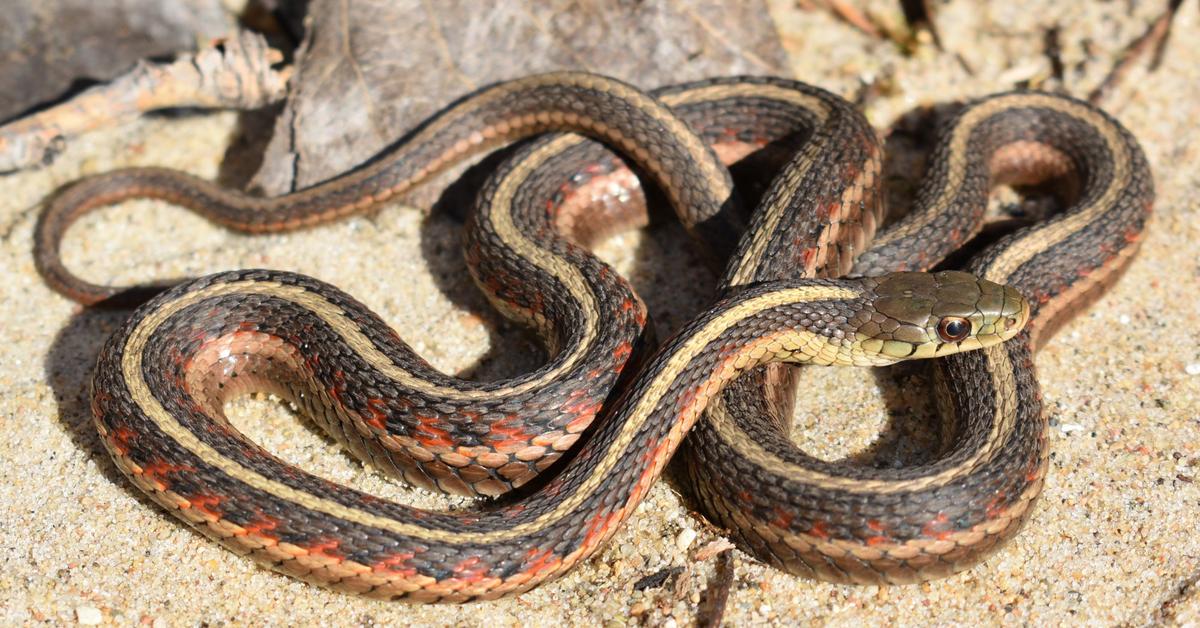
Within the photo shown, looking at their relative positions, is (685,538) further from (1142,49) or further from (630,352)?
(1142,49)

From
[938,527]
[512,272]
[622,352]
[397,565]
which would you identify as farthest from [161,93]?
[938,527]

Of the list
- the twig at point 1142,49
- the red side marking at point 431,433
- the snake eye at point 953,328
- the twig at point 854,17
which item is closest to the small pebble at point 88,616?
the red side marking at point 431,433

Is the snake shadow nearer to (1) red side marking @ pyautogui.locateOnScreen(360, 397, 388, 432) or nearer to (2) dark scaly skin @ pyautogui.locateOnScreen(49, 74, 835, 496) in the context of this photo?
(2) dark scaly skin @ pyautogui.locateOnScreen(49, 74, 835, 496)

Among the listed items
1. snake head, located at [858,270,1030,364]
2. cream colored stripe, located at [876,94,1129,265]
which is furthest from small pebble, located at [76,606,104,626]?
cream colored stripe, located at [876,94,1129,265]

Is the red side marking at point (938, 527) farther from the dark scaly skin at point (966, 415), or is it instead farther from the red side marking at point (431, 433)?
the red side marking at point (431, 433)

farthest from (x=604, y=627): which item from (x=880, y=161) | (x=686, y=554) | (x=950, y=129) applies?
(x=950, y=129)

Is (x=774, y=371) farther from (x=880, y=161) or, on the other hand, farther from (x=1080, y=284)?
(x=1080, y=284)
